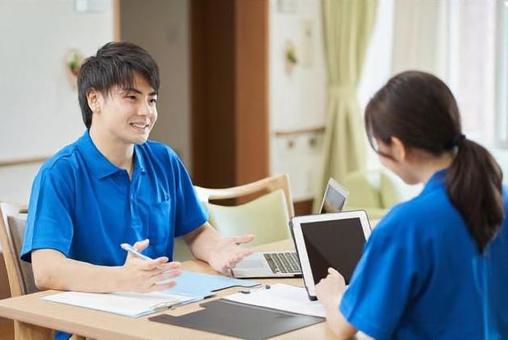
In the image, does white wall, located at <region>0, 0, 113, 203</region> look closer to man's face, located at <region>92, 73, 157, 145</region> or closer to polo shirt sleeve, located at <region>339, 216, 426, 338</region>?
man's face, located at <region>92, 73, 157, 145</region>

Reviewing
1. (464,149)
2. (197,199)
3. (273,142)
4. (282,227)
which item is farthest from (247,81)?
(464,149)

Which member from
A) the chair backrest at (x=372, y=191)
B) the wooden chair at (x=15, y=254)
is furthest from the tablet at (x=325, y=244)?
the chair backrest at (x=372, y=191)

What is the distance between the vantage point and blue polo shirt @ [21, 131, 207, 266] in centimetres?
253

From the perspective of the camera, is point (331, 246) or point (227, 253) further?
Answer: point (227, 253)

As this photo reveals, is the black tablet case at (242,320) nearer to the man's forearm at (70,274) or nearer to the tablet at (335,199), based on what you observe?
the man's forearm at (70,274)

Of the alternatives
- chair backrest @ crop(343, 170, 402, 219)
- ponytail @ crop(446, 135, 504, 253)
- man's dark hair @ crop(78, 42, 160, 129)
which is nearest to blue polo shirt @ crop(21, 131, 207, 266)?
man's dark hair @ crop(78, 42, 160, 129)

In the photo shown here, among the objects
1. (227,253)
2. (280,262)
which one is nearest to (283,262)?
(280,262)

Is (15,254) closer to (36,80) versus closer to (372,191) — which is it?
(36,80)

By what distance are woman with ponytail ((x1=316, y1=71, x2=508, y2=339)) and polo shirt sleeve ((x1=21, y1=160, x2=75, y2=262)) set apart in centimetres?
91

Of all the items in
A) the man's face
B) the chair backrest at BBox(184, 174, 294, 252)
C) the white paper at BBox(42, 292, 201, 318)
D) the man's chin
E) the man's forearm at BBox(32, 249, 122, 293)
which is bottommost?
the chair backrest at BBox(184, 174, 294, 252)

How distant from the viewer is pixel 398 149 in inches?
72.6

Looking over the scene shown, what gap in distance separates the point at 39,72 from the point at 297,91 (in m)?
2.03

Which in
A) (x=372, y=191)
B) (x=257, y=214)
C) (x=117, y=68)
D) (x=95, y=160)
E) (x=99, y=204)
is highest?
(x=117, y=68)

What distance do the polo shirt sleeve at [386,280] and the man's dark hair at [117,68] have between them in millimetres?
1037
